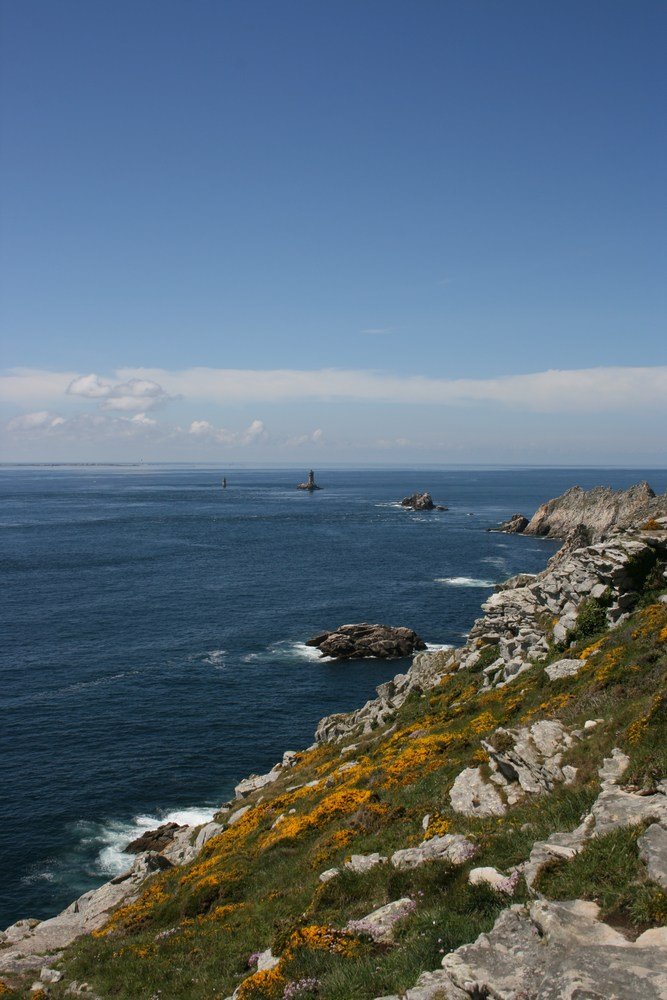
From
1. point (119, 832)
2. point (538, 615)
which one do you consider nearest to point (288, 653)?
point (119, 832)

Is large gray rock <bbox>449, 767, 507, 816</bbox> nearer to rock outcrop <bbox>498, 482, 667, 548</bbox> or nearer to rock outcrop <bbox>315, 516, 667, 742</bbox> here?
rock outcrop <bbox>315, 516, 667, 742</bbox>

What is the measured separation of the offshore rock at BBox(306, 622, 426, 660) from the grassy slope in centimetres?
4637

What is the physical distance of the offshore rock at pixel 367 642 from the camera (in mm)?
78375

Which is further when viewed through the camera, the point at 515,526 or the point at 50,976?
the point at 515,526

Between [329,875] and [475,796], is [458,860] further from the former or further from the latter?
[329,875]

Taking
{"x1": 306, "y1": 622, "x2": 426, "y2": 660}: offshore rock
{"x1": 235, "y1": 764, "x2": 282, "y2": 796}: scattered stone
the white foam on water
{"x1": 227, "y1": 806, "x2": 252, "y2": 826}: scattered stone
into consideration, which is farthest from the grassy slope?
{"x1": 306, "y1": 622, "x2": 426, "y2": 660}: offshore rock

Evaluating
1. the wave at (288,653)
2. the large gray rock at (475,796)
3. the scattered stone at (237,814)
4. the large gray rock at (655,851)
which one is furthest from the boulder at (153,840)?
the large gray rock at (655,851)

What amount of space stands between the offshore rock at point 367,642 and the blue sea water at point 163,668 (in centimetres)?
215

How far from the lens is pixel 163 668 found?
73.2 m

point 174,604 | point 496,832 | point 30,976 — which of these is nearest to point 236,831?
point 30,976

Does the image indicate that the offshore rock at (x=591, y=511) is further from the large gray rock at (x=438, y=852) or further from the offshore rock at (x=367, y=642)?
the large gray rock at (x=438, y=852)

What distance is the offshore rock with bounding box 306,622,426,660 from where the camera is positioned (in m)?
78.4

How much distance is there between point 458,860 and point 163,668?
207ft

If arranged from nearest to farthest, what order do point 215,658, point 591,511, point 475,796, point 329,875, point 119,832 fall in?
point 329,875
point 475,796
point 119,832
point 215,658
point 591,511
